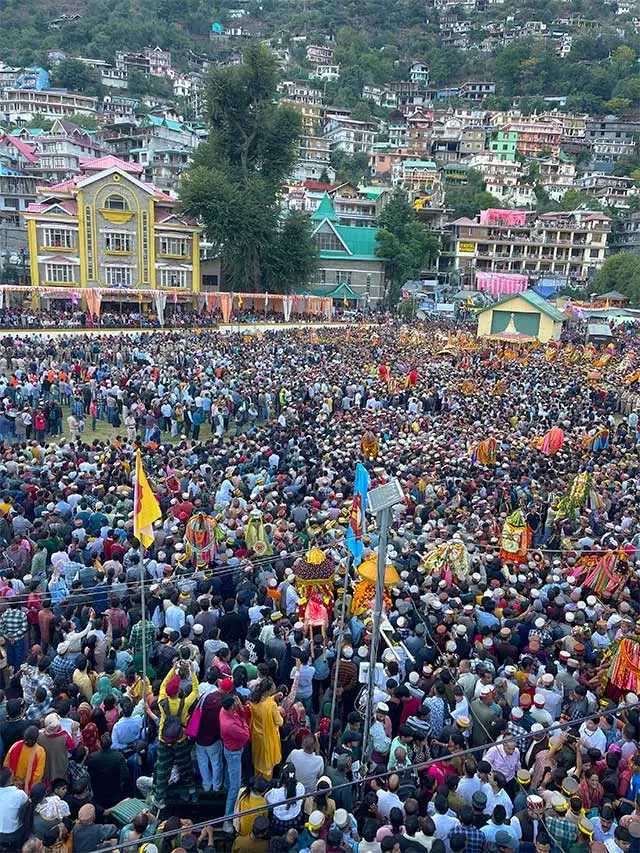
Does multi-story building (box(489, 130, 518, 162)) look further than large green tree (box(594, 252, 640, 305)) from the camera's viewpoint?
Yes

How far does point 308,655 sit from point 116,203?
3763cm

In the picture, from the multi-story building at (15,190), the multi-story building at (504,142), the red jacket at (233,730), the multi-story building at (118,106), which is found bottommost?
the red jacket at (233,730)

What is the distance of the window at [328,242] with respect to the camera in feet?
165

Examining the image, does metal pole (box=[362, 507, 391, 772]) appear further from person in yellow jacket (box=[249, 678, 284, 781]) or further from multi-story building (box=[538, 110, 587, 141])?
multi-story building (box=[538, 110, 587, 141])

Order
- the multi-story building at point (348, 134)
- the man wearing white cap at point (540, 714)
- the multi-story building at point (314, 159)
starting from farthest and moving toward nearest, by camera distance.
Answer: the multi-story building at point (348, 134), the multi-story building at point (314, 159), the man wearing white cap at point (540, 714)

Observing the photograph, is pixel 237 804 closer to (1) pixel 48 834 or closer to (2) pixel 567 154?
(1) pixel 48 834

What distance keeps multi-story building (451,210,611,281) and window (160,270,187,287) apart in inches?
1043

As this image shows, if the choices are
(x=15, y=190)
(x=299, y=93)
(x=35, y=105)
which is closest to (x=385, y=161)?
(x=299, y=93)

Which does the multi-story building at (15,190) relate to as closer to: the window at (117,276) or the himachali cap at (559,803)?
the window at (117,276)

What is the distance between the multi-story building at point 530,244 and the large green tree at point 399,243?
5591mm

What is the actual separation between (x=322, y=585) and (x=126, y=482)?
4.80 m

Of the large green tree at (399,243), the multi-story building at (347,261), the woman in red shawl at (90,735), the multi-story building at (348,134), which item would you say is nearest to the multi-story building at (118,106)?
the multi-story building at (348,134)

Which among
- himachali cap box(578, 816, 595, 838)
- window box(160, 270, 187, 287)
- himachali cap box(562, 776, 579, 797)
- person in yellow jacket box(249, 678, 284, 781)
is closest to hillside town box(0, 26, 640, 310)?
window box(160, 270, 187, 287)

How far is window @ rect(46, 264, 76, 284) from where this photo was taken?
1495 inches
